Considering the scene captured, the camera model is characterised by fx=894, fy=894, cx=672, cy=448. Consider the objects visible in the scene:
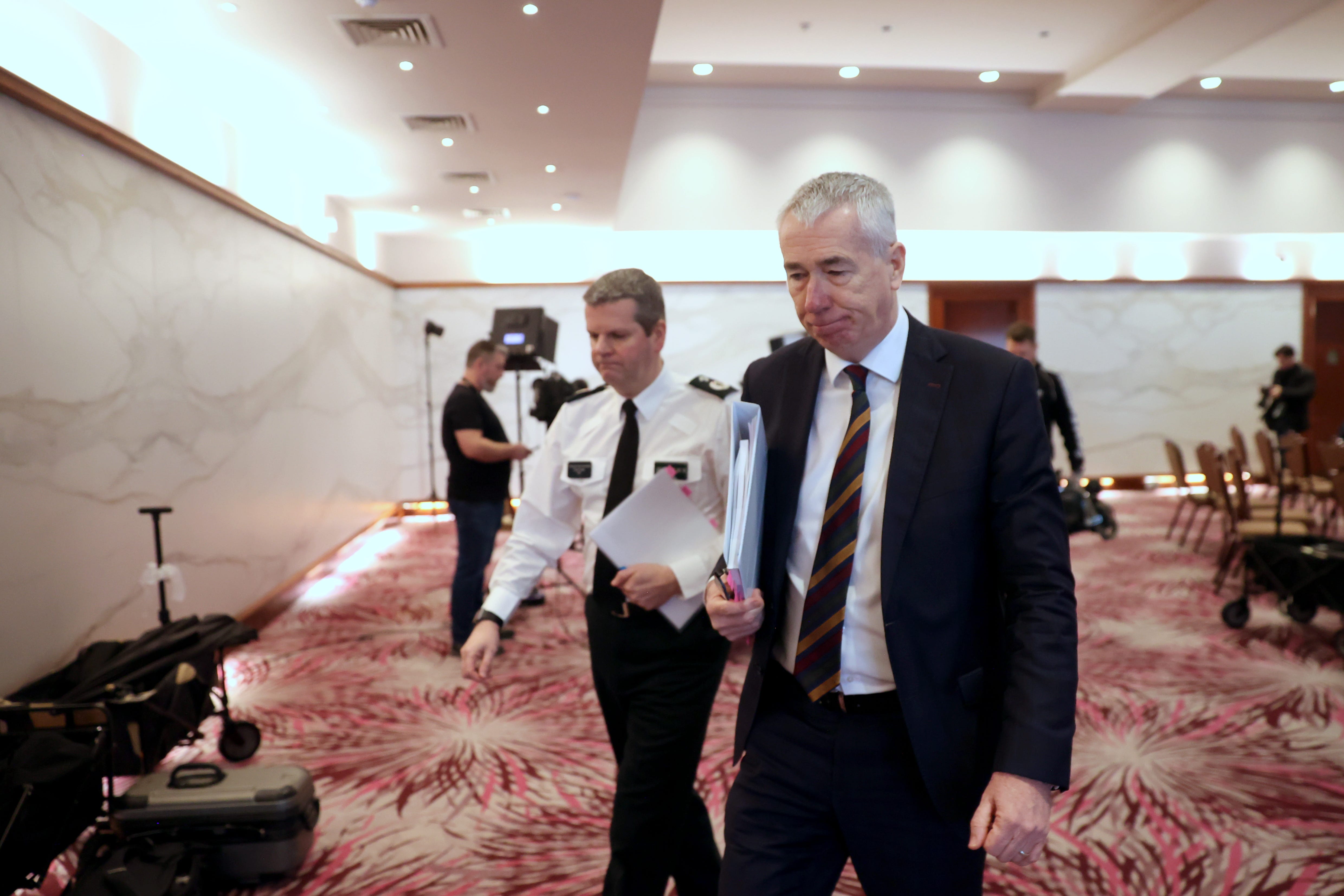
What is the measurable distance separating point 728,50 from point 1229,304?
7.39 m

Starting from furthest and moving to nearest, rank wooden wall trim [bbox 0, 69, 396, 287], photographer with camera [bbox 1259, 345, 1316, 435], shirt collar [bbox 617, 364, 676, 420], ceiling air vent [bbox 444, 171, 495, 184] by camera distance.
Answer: photographer with camera [bbox 1259, 345, 1316, 435], ceiling air vent [bbox 444, 171, 495, 184], wooden wall trim [bbox 0, 69, 396, 287], shirt collar [bbox 617, 364, 676, 420]

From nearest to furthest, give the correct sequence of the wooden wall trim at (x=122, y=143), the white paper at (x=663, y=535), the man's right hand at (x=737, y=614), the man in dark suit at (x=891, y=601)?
the man in dark suit at (x=891, y=601), the man's right hand at (x=737, y=614), the white paper at (x=663, y=535), the wooden wall trim at (x=122, y=143)

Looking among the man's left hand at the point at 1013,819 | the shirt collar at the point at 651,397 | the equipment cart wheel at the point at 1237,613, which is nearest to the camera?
the man's left hand at the point at 1013,819

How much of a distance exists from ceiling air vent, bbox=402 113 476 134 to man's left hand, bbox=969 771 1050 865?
5.85 meters

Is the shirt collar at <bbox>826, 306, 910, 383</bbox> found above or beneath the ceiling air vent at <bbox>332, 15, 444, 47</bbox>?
beneath

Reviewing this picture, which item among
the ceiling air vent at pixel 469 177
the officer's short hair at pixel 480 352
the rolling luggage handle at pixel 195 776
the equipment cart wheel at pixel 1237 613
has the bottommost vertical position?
the equipment cart wheel at pixel 1237 613

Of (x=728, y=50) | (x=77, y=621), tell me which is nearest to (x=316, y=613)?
(x=77, y=621)

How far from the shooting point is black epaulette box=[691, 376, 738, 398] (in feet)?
7.41

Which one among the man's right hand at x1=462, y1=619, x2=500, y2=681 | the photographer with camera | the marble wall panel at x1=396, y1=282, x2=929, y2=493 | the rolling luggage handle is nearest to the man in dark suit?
the man's right hand at x1=462, y1=619, x2=500, y2=681

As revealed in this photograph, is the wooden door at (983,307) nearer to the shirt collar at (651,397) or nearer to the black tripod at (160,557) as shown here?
the black tripod at (160,557)

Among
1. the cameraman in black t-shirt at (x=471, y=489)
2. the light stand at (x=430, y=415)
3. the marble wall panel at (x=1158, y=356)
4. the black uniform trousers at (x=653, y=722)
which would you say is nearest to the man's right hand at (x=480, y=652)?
the black uniform trousers at (x=653, y=722)

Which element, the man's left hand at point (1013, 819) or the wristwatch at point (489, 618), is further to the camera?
the wristwatch at point (489, 618)

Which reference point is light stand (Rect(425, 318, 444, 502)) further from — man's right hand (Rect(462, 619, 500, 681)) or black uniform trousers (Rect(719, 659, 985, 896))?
black uniform trousers (Rect(719, 659, 985, 896))

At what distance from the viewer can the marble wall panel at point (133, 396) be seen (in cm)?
355
